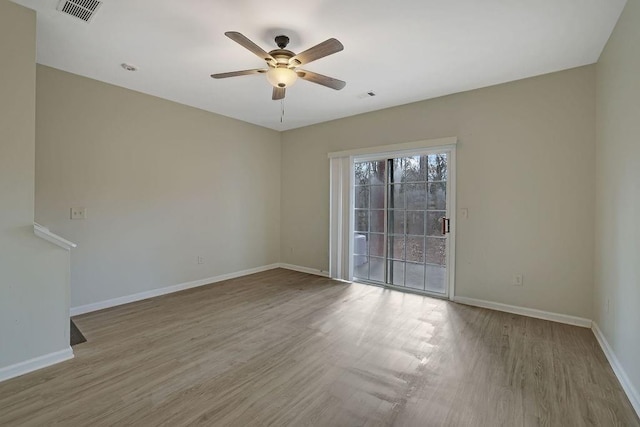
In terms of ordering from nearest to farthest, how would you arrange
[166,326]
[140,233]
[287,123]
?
[166,326]
[140,233]
[287,123]

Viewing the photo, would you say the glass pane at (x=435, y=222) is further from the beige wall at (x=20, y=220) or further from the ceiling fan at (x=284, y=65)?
the beige wall at (x=20, y=220)

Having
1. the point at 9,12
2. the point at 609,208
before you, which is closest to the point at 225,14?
the point at 9,12

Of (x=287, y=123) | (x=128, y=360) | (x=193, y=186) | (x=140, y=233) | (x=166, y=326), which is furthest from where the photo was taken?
(x=287, y=123)

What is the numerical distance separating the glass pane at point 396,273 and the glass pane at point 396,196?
2.83 ft

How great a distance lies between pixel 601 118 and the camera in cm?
267

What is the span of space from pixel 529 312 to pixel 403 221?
5.95ft

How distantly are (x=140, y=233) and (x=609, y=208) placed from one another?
5.06 meters

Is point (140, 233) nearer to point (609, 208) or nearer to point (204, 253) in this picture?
point (204, 253)

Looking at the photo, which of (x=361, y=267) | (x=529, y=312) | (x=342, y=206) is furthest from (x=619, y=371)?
(x=342, y=206)

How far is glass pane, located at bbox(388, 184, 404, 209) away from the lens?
4199mm

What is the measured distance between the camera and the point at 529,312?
3.20 metres

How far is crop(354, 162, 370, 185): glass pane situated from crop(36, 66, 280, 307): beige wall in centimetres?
182

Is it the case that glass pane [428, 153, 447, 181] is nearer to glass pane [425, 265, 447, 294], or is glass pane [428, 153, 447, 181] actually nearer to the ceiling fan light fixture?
glass pane [425, 265, 447, 294]

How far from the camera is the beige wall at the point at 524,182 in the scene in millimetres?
2920
